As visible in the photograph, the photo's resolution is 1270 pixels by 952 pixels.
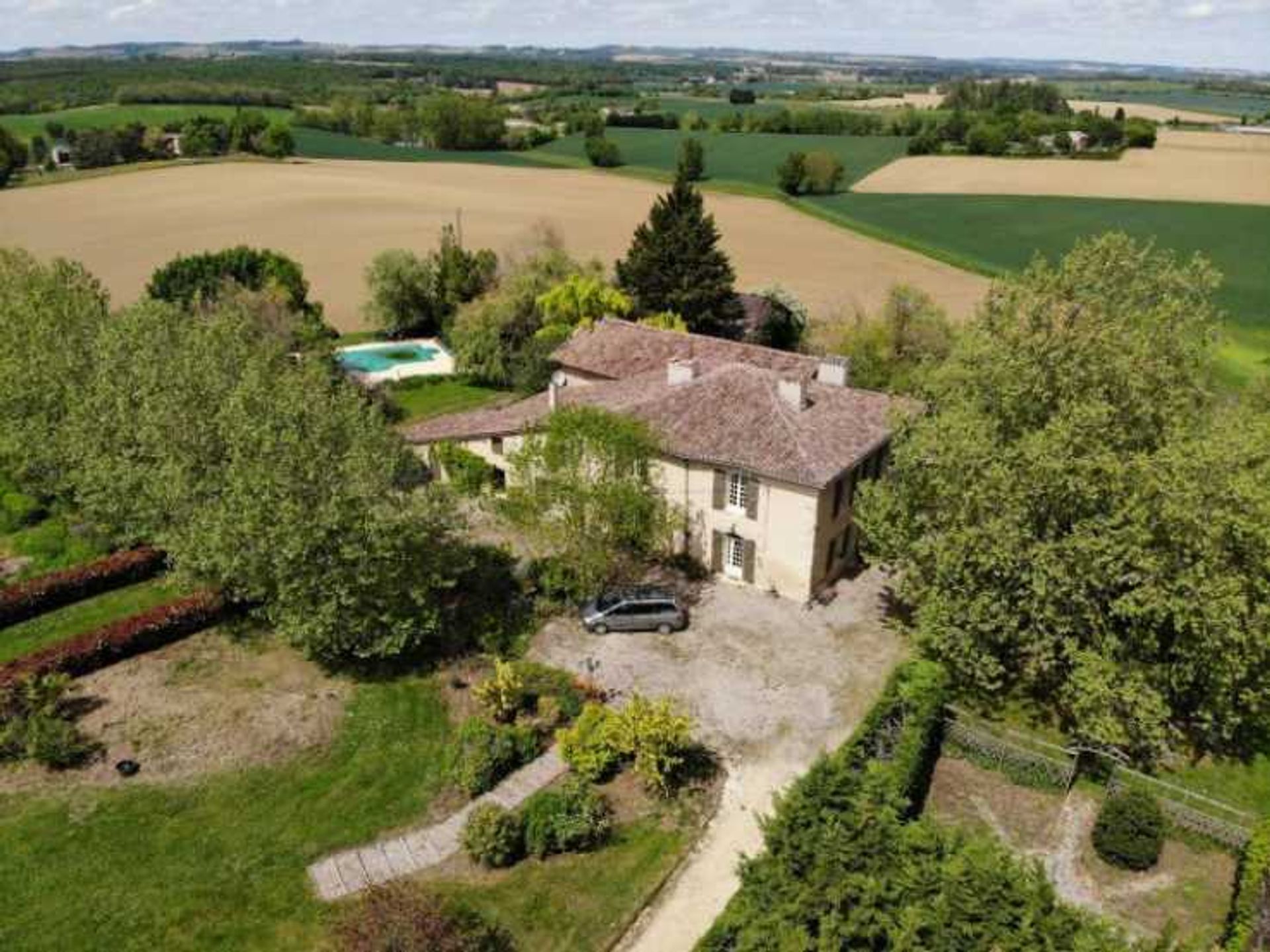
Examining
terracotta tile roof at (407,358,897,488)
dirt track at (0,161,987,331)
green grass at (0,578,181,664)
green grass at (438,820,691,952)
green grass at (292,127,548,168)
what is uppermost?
green grass at (292,127,548,168)

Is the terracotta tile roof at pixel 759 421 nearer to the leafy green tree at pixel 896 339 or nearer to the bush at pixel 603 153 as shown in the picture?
the leafy green tree at pixel 896 339

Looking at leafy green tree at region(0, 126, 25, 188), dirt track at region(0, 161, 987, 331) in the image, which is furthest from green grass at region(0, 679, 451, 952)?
leafy green tree at region(0, 126, 25, 188)

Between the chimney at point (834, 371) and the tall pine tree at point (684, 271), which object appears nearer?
the chimney at point (834, 371)

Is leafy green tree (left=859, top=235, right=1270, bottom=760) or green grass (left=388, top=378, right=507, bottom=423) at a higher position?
leafy green tree (left=859, top=235, right=1270, bottom=760)

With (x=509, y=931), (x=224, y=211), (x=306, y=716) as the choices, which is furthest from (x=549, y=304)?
(x=224, y=211)

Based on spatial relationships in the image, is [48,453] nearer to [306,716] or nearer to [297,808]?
[306,716]

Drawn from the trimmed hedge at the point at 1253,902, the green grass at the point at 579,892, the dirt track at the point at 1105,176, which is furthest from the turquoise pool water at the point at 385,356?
the dirt track at the point at 1105,176

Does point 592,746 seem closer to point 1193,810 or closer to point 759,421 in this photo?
point 759,421

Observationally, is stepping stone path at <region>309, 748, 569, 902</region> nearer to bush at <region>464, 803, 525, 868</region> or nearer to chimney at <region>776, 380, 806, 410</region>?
bush at <region>464, 803, 525, 868</region>
